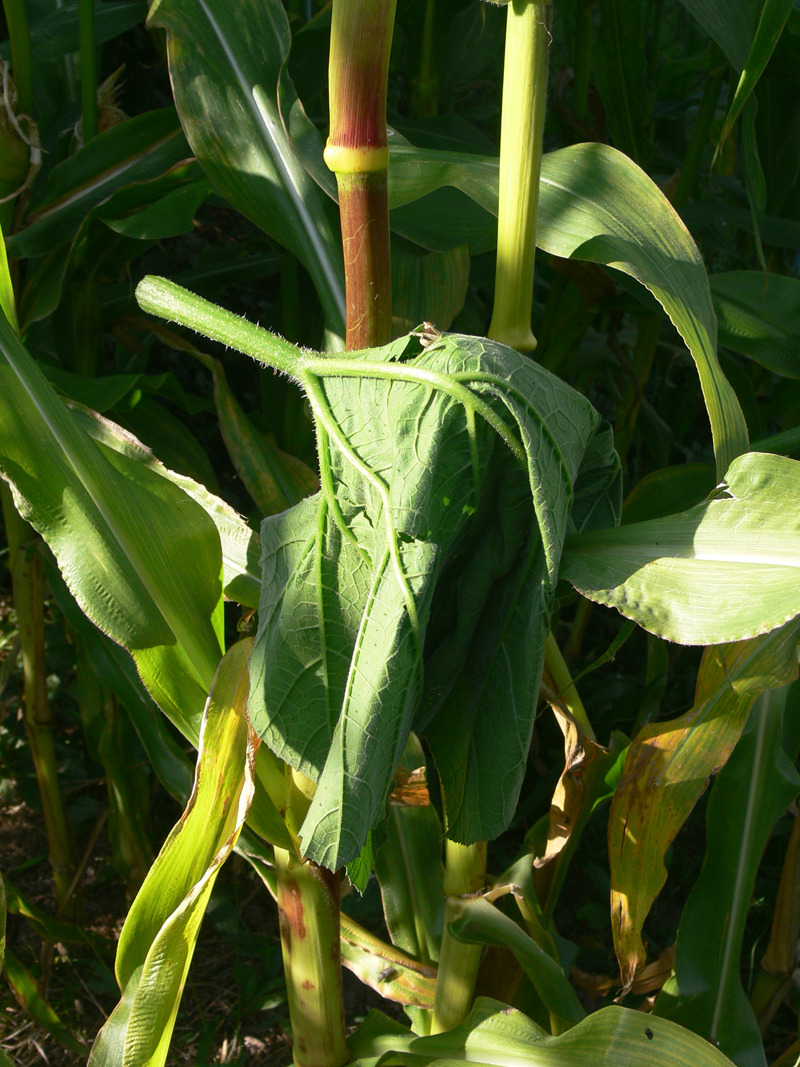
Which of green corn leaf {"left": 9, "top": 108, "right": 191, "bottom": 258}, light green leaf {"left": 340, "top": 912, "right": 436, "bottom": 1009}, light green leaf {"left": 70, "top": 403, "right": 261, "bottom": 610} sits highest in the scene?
green corn leaf {"left": 9, "top": 108, "right": 191, "bottom": 258}

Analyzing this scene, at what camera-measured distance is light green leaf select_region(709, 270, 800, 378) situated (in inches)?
31.1

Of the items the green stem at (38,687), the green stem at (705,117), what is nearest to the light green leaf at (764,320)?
the green stem at (705,117)

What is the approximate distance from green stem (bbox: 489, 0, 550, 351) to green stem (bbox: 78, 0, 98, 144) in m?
0.58

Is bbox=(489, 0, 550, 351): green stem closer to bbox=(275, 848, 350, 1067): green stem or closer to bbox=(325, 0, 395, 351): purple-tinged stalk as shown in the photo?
bbox=(325, 0, 395, 351): purple-tinged stalk

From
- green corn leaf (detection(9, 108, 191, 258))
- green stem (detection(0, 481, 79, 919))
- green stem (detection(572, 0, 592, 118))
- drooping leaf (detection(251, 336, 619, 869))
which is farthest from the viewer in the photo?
green stem (detection(572, 0, 592, 118))

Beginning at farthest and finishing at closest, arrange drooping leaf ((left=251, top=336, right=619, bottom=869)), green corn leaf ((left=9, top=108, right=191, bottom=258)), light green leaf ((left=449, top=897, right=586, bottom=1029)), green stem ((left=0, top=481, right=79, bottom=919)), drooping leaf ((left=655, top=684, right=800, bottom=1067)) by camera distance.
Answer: green stem ((left=0, top=481, right=79, bottom=919)), green corn leaf ((left=9, top=108, right=191, bottom=258)), drooping leaf ((left=655, top=684, right=800, bottom=1067)), light green leaf ((left=449, top=897, right=586, bottom=1029)), drooping leaf ((left=251, top=336, right=619, bottom=869))

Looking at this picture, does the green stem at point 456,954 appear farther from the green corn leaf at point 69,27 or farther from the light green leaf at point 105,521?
the green corn leaf at point 69,27

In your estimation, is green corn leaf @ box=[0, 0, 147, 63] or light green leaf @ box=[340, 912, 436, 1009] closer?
light green leaf @ box=[340, 912, 436, 1009]

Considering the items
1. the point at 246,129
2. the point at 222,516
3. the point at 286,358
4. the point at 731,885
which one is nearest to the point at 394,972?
the point at 731,885

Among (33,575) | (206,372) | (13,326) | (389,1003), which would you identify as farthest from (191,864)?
(206,372)

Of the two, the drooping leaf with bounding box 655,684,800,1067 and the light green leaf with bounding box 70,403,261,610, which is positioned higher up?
the light green leaf with bounding box 70,403,261,610

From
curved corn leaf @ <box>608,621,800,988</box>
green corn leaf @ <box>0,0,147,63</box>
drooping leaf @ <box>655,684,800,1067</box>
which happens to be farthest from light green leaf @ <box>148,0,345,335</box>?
drooping leaf @ <box>655,684,800,1067</box>

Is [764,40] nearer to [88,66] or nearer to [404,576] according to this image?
[404,576]

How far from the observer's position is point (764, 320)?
2.62 feet
